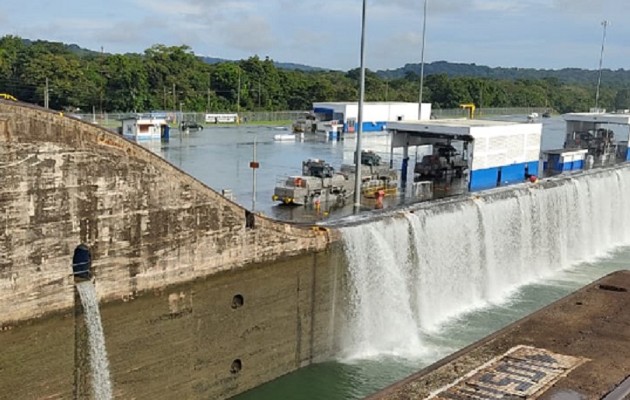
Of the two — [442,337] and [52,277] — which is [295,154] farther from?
[52,277]

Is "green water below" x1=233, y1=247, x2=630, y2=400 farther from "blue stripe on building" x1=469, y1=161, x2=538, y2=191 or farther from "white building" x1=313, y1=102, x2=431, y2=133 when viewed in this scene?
"white building" x1=313, y1=102, x2=431, y2=133

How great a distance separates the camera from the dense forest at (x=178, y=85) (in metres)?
72.2

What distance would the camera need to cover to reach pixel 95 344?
16.2m

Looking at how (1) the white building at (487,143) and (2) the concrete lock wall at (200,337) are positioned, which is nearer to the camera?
(2) the concrete lock wall at (200,337)

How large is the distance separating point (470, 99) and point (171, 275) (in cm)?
10597

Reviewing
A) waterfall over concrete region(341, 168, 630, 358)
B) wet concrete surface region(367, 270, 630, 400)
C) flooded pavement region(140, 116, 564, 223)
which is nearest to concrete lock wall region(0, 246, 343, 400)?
waterfall over concrete region(341, 168, 630, 358)

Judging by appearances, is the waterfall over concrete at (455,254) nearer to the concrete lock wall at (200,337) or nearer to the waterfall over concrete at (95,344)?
the concrete lock wall at (200,337)

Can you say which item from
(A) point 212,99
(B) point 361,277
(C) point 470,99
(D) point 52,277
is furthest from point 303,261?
(C) point 470,99

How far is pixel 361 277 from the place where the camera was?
75.5 feet

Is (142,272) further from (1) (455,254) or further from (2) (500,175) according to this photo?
(2) (500,175)

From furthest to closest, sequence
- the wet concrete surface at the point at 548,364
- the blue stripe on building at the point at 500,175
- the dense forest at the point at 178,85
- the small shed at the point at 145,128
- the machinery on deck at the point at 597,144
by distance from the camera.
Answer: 1. the dense forest at the point at 178,85
2. the small shed at the point at 145,128
3. the machinery on deck at the point at 597,144
4. the blue stripe on building at the point at 500,175
5. the wet concrete surface at the point at 548,364

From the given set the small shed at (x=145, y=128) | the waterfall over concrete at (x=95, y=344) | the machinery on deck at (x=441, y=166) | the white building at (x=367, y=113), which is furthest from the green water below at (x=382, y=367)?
the white building at (x=367, y=113)

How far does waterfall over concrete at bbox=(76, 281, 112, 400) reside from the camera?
16.0m

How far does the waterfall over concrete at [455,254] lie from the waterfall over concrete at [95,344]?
8.53 m
